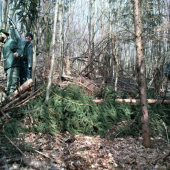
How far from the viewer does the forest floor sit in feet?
10.2

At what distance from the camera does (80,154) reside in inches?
142

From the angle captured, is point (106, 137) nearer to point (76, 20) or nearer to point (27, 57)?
point (27, 57)

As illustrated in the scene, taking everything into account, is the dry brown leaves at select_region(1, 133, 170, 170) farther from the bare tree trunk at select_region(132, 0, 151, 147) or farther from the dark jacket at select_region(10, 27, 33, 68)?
the dark jacket at select_region(10, 27, 33, 68)

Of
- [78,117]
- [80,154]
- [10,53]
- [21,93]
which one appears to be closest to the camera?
[21,93]

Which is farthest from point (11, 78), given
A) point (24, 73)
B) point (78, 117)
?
point (78, 117)

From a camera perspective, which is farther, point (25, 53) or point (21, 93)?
point (25, 53)

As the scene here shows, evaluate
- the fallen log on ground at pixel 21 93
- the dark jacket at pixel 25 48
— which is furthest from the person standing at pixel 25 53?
the fallen log on ground at pixel 21 93

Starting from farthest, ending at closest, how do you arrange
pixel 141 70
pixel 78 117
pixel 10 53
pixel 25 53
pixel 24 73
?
pixel 24 73
pixel 25 53
pixel 10 53
pixel 78 117
pixel 141 70

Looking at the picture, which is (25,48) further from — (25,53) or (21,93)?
(21,93)

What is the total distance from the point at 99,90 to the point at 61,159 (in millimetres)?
3317

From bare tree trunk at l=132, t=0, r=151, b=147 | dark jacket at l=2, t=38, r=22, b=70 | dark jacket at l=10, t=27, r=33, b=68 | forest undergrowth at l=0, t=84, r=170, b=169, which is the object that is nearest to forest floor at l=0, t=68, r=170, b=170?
A: forest undergrowth at l=0, t=84, r=170, b=169

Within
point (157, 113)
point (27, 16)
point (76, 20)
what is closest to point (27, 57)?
point (27, 16)

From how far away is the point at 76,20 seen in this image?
16562 millimetres

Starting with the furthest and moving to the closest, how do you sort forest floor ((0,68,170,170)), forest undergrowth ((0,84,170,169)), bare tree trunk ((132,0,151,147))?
1. forest undergrowth ((0,84,170,169))
2. bare tree trunk ((132,0,151,147))
3. forest floor ((0,68,170,170))
